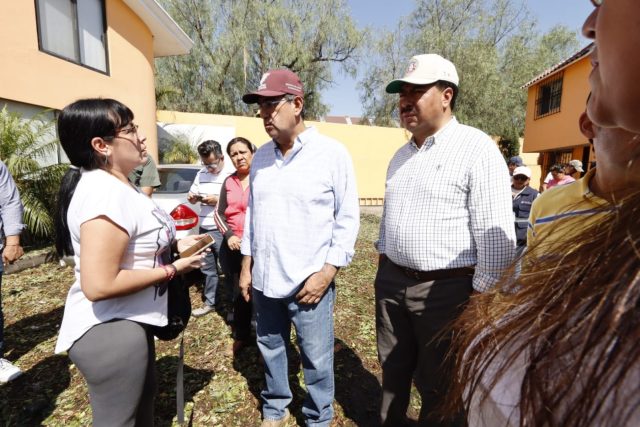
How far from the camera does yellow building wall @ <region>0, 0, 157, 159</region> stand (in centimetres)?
618

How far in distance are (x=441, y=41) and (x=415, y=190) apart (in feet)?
71.0

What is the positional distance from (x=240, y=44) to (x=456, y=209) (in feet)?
63.5

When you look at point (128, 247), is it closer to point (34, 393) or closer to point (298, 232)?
point (298, 232)

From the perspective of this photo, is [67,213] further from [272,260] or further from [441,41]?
[441,41]

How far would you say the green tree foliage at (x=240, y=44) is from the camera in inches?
721

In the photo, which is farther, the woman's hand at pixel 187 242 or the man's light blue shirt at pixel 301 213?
the man's light blue shirt at pixel 301 213

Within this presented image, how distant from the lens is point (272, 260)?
2080mm

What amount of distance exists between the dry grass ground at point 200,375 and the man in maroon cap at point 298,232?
0.56 meters

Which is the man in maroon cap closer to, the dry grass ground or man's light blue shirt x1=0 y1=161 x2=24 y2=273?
the dry grass ground

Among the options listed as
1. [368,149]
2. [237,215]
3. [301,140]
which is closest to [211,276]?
[237,215]

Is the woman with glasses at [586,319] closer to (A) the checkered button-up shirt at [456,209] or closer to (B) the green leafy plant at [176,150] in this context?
(A) the checkered button-up shirt at [456,209]

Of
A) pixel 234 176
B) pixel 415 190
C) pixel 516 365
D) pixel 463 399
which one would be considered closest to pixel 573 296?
pixel 516 365

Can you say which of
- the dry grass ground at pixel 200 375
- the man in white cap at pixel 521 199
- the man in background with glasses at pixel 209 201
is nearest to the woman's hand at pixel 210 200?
the man in background with glasses at pixel 209 201

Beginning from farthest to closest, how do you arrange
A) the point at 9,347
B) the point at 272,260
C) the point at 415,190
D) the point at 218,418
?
the point at 9,347
the point at 218,418
the point at 272,260
the point at 415,190
